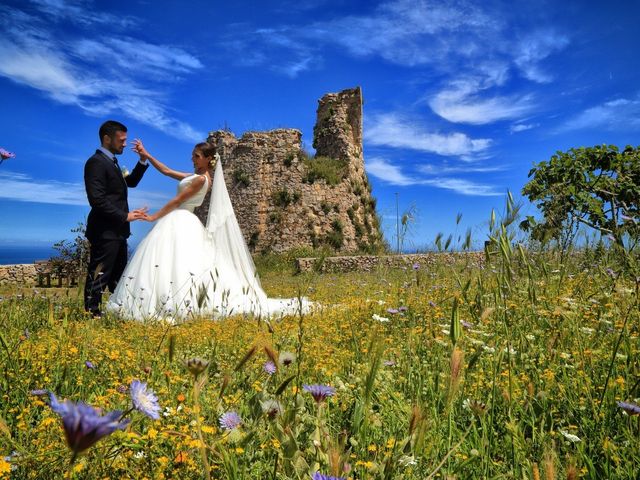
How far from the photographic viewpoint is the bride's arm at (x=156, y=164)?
6.76 metres

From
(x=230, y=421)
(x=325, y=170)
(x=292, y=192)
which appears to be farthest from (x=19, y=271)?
(x=230, y=421)

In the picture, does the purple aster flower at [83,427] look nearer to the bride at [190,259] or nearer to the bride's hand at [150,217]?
the bride at [190,259]

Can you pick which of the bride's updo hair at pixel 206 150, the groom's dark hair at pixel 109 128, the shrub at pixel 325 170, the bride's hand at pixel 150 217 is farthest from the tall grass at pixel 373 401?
the shrub at pixel 325 170

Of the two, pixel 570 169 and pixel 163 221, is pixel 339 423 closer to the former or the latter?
pixel 163 221

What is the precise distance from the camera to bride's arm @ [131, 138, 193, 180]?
6.76 meters

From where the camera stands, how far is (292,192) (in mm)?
19688

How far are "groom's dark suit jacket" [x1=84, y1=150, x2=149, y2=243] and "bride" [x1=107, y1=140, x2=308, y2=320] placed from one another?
2.00 feet

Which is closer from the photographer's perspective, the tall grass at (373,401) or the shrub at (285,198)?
the tall grass at (373,401)

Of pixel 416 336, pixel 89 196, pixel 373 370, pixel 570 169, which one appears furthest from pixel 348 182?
pixel 373 370

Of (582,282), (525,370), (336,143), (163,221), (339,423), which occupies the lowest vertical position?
(339,423)

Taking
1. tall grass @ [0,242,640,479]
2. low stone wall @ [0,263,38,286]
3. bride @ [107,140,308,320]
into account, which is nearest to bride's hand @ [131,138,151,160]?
bride @ [107,140,308,320]

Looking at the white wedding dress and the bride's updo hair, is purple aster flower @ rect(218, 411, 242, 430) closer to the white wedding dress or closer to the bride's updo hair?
the white wedding dress

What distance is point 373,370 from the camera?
3.04 ft

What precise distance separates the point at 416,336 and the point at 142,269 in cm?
455
